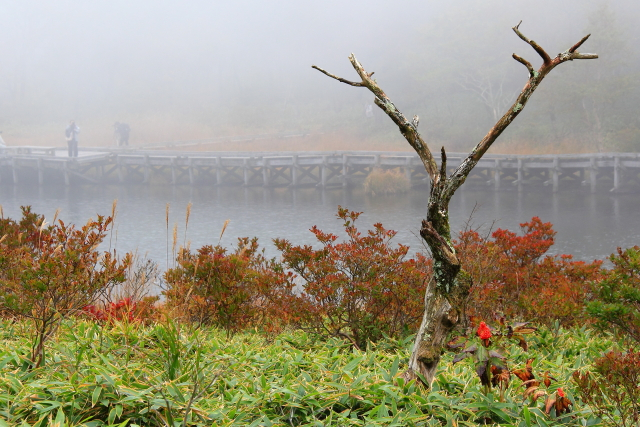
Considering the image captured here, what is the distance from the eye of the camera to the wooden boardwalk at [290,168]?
92.2 ft

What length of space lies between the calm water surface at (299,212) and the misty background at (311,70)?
26.9ft

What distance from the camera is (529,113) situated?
36.7 metres

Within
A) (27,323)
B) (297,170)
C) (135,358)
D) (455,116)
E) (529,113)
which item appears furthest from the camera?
(455,116)

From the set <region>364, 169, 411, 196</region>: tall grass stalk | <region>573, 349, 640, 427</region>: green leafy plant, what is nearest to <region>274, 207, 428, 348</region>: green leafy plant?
<region>573, 349, 640, 427</region>: green leafy plant

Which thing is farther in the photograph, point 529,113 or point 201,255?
point 529,113

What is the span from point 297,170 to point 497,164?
1086cm

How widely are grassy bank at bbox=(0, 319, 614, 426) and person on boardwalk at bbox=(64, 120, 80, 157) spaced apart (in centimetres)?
3028

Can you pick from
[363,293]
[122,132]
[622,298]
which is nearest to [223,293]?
[363,293]

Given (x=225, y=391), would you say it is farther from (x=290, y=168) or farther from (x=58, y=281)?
(x=290, y=168)

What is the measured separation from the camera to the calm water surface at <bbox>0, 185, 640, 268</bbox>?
1659 cm

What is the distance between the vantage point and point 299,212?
894 inches

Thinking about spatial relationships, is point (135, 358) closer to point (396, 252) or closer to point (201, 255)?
point (201, 255)

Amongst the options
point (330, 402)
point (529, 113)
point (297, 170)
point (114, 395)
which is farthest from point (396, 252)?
point (529, 113)

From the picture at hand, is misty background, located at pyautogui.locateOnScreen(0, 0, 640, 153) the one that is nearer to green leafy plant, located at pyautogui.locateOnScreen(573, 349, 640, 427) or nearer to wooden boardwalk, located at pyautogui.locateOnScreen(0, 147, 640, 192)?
wooden boardwalk, located at pyautogui.locateOnScreen(0, 147, 640, 192)
